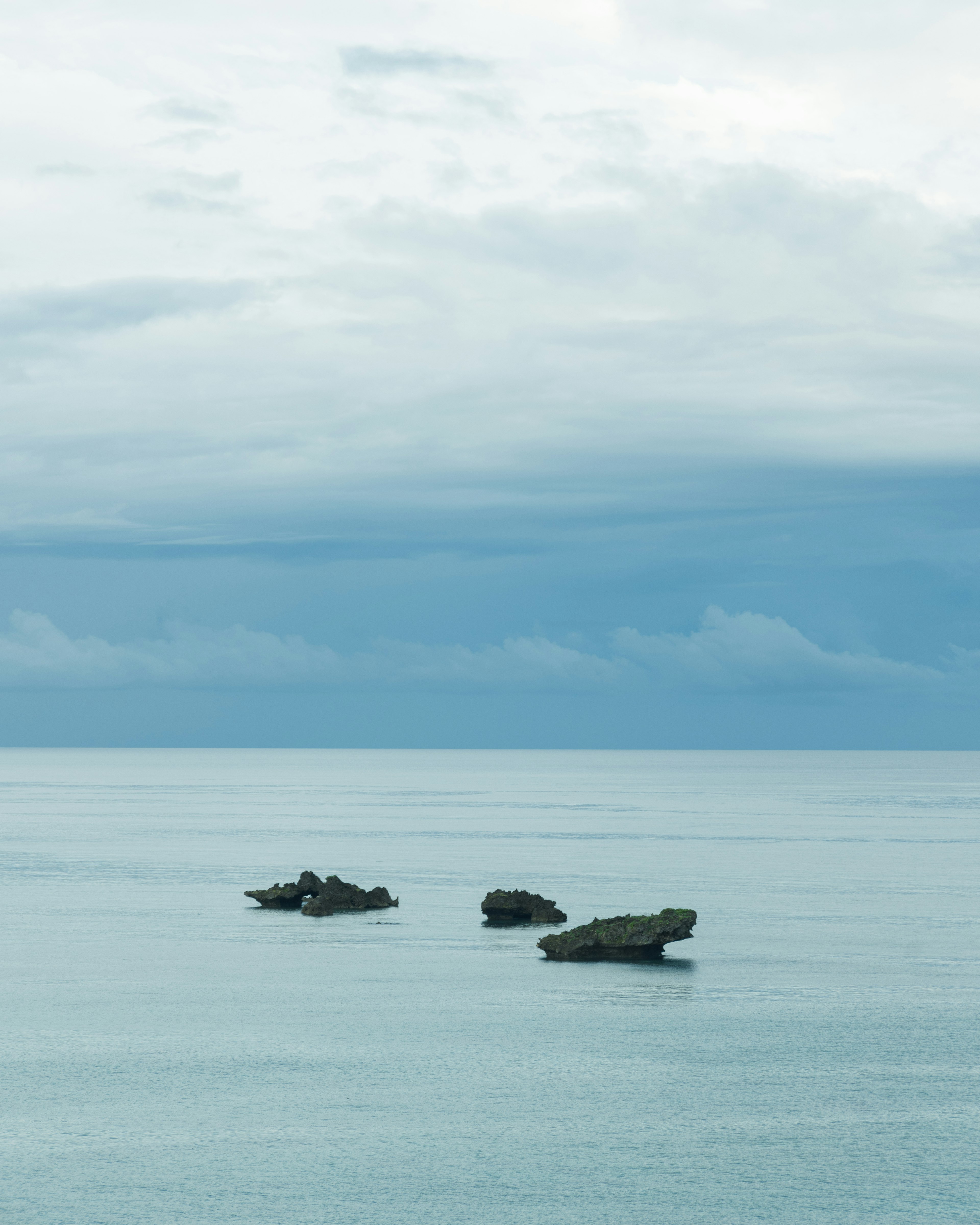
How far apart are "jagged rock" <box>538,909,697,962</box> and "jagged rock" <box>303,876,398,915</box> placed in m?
23.3

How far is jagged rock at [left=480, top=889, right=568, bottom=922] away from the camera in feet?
294

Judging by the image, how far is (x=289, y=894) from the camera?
323 ft

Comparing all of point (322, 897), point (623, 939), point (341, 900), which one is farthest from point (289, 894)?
point (623, 939)

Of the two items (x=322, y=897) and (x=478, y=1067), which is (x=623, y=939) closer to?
(x=478, y=1067)

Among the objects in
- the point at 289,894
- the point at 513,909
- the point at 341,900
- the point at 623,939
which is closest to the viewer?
the point at 623,939

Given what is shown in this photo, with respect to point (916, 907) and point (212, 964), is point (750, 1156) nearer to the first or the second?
point (212, 964)

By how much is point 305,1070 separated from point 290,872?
7979cm

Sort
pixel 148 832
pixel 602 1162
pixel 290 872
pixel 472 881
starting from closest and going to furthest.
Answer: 1. pixel 602 1162
2. pixel 472 881
3. pixel 290 872
4. pixel 148 832

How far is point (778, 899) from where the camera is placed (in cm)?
10544

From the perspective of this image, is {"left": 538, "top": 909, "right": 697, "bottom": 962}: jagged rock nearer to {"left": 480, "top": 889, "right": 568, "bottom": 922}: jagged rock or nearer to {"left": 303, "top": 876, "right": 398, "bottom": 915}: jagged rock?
{"left": 480, "top": 889, "right": 568, "bottom": 922}: jagged rock

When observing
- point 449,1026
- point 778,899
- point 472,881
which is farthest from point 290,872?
point 449,1026

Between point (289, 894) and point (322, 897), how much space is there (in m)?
3.24

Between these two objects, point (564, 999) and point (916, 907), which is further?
point (916, 907)

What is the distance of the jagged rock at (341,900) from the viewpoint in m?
96.2
